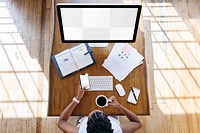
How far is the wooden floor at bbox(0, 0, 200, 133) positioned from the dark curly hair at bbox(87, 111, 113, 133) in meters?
0.96

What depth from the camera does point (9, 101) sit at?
2855mm

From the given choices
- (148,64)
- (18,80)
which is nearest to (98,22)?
(148,64)

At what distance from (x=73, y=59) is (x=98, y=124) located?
635 mm

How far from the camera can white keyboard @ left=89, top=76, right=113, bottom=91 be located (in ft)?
6.97

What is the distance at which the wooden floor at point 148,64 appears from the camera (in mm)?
2803

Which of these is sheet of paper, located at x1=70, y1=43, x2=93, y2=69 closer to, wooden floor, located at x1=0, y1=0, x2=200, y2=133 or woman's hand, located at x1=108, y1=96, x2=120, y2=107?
woman's hand, located at x1=108, y1=96, x2=120, y2=107

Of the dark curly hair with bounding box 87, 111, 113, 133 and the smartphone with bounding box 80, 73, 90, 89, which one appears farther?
the smartphone with bounding box 80, 73, 90, 89

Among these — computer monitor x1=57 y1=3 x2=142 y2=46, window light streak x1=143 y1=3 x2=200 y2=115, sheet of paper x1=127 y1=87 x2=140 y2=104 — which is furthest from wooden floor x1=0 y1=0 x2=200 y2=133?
computer monitor x1=57 y1=3 x2=142 y2=46

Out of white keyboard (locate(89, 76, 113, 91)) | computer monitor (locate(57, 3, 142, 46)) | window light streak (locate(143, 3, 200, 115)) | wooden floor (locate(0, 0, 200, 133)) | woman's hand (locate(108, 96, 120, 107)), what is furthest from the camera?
window light streak (locate(143, 3, 200, 115))

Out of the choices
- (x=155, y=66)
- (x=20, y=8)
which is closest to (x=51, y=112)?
(x=155, y=66)

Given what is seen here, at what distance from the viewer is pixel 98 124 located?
1.74 meters

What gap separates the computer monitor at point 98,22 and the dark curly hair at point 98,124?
58 cm

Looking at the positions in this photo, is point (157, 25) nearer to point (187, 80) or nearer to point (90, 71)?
point (187, 80)

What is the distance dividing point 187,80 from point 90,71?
1.25 meters
